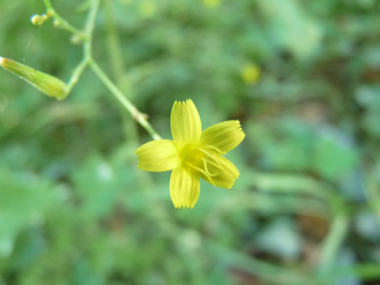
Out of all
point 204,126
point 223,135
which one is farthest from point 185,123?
point 204,126

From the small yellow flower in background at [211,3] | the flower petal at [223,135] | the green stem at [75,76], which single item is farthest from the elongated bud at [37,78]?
the small yellow flower in background at [211,3]

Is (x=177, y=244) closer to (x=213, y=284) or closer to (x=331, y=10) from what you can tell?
(x=213, y=284)

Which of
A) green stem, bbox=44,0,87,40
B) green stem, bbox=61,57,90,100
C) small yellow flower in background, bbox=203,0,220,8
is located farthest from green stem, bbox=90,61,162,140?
small yellow flower in background, bbox=203,0,220,8

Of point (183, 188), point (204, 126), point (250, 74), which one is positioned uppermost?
point (183, 188)

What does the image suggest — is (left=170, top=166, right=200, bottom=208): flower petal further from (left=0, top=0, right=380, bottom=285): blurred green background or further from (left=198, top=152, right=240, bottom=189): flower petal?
(left=0, top=0, right=380, bottom=285): blurred green background

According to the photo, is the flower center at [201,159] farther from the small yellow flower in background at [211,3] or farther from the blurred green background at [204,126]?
the small yellow flower in background at [211,3]

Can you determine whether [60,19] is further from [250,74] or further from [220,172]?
[250,74]

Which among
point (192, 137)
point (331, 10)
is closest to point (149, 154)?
point (192, 137)
